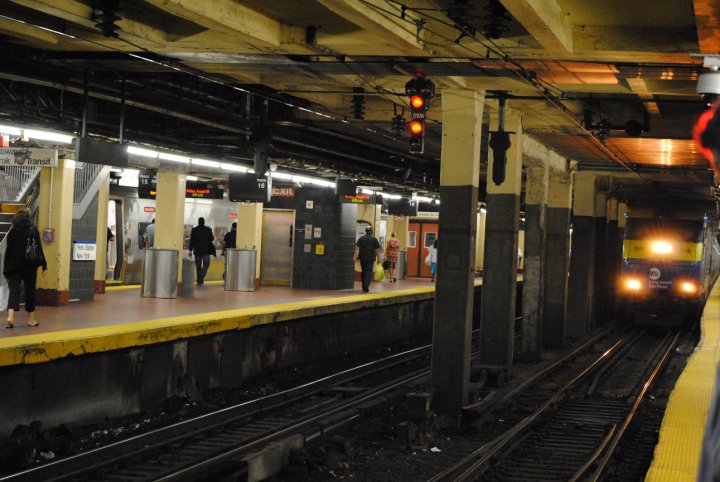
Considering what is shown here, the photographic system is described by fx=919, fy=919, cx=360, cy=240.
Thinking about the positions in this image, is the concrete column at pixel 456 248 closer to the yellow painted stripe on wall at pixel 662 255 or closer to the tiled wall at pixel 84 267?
the tiled wall at pixel 84 267

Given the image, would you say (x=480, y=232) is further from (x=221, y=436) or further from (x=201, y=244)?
(x=221, y=436)

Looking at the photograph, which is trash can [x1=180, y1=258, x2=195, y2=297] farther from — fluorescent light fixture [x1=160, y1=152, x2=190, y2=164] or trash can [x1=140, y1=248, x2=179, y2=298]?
fluorescent light fixture [x1=160, y1=152, x2=190, y2=164]

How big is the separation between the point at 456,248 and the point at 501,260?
2885 millimetres

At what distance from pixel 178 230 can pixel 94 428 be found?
34.3 feet

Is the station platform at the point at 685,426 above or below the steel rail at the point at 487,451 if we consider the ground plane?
above

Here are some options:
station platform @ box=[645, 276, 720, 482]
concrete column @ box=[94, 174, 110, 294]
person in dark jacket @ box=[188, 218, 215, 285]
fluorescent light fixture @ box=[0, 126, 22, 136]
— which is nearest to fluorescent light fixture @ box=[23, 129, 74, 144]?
fluorescent light fixture @ box=[0, 126, 22, 136]

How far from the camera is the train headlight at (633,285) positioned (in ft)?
90.0

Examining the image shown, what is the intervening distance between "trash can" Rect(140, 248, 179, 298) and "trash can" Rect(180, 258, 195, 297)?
0.86m

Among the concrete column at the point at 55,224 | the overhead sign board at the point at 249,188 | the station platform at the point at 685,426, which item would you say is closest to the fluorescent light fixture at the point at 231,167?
the overhead sign board at the point at 249,188

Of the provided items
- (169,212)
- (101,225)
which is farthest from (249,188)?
(101,225)

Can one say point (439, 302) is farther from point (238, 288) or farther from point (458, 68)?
point (238, 288)

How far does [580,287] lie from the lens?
2542 cm

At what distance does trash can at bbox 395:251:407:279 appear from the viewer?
114ft

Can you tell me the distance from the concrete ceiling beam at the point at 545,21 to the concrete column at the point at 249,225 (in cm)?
1585
